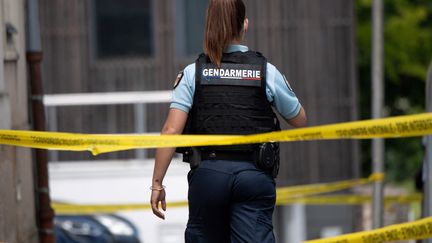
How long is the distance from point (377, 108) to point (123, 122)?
404 centimetres

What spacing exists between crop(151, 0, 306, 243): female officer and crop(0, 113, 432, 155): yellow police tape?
0.17 ft

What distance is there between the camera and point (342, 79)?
1648 cm

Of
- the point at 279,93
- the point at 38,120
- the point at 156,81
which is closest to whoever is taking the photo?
the point at 279,93

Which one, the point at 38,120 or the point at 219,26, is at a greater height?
the point at 219,26

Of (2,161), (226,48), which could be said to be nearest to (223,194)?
(226,48)

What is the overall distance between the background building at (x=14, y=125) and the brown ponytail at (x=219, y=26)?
1.81 m

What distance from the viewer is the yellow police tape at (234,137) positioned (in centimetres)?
562

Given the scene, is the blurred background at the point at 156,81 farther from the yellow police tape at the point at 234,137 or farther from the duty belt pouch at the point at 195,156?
the duty belt pouch at the point at 195,156

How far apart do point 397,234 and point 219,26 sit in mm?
1460

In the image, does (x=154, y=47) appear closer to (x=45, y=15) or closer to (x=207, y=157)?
(x=45, y=15)

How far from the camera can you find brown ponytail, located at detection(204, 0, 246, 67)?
18.4ft

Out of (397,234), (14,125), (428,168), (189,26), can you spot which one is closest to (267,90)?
(397,234)

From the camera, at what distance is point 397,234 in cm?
621

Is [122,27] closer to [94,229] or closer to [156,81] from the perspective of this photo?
[156,81]
